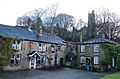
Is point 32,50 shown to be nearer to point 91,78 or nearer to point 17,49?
point 17,49

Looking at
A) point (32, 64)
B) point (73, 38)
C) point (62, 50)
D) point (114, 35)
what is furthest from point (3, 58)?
point (114, 35)

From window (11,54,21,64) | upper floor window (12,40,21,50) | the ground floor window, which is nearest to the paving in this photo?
window (11,54,21,64)

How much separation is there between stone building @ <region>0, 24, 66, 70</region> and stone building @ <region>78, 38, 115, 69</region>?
4855 millimetres

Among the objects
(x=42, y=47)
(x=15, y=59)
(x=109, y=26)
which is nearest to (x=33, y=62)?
(x=42, y=47)

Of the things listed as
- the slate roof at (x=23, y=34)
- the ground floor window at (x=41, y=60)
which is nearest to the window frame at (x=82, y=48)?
the slate roof at (x=23, y=34)

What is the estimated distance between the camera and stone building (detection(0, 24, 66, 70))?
39.1 m

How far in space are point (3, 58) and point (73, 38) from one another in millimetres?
34051

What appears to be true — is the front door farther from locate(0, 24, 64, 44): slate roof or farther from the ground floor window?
locate(0, 24, 64, 44): slate roof

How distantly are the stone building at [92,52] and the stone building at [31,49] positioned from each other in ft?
15.9

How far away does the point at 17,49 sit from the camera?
1553 inches

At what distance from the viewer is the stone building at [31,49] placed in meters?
39.1

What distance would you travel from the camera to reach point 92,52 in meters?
47.7

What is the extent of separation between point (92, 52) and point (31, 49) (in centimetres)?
1343

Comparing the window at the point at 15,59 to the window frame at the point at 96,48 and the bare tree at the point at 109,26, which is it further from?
the bare tree at the point at 109,26
